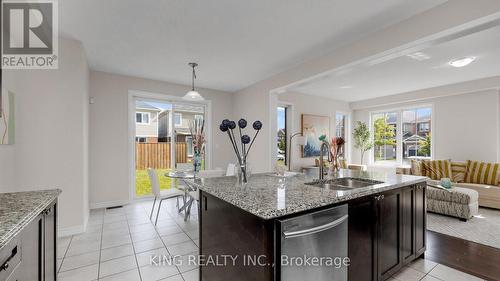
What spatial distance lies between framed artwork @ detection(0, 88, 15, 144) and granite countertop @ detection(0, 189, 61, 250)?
1.04m

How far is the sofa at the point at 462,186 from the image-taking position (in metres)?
3.50

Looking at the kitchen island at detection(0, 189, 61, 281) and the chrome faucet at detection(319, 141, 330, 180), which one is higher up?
the chrome faucet at detection(319, 141, 330, 180)

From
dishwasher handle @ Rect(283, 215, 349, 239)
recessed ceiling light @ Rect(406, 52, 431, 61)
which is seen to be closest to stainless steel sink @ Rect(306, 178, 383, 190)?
dishwasher handle @ Rect(283, 215, 349, 239)

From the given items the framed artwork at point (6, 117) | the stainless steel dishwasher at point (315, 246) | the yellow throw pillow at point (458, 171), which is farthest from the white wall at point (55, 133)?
the yellow throw pillow at point (458, 171)

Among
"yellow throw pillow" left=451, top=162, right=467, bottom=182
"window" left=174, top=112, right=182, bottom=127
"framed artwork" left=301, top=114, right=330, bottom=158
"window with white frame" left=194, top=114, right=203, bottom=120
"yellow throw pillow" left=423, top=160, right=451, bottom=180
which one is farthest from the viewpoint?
"framed artwork" left=301, top=114, right=330, bottom=158

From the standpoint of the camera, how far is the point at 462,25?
6.87 feet

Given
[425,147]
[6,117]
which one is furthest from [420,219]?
[425,147]

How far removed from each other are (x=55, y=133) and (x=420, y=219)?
4525 mm

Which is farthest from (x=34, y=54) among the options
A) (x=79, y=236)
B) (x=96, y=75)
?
(x=79, y=236)

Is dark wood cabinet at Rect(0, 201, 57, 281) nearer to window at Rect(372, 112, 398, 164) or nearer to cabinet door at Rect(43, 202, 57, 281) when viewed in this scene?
cabinet door at Rect(43, 202, 57, 281)

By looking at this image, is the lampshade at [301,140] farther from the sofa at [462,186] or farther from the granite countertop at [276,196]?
the granite countertop at [276,196]

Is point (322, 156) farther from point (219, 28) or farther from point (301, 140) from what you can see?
point (301, 140)

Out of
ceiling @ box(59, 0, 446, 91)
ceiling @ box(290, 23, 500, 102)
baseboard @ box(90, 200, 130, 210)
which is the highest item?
ceiling @ box(59, 0, 446, 91)

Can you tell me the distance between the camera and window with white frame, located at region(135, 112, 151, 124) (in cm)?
482
